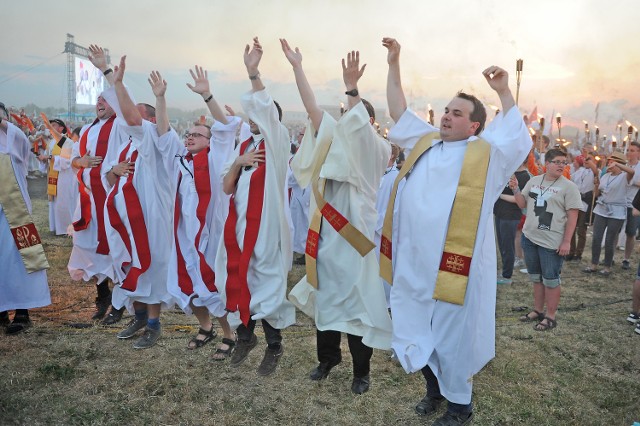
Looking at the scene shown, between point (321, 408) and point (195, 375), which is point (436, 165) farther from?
point (195, 375)

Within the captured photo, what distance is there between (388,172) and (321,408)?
129 inches

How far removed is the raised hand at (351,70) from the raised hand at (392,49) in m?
0.22

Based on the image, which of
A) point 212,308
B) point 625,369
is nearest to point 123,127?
point 212,308

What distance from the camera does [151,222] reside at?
496cm

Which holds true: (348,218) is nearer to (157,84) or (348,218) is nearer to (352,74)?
(352,74)

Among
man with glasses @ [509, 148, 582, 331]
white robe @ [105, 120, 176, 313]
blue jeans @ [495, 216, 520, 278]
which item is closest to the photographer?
white robe @ [105, 120, 176, 313]

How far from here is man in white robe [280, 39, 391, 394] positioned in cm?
364

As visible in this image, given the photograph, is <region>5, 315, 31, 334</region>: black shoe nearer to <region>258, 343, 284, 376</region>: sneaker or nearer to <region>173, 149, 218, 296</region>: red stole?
<region>173, 149, 218, 296</region>: red stole

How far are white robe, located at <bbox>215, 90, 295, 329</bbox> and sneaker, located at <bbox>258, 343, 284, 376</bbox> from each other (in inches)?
10.9

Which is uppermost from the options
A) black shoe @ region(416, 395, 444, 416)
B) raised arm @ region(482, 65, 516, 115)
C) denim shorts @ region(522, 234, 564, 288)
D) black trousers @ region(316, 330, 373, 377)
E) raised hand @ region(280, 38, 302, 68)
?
raised hand @ region(280, 38, 302, 68)

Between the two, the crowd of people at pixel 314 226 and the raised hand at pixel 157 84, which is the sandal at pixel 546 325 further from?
the raised hand at pixel 157 84

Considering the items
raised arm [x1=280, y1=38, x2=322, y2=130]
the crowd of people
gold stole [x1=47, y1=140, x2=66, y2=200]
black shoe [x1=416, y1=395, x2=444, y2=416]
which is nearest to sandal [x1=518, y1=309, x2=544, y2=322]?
the crowd of people

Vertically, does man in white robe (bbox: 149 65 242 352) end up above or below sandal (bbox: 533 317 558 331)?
above

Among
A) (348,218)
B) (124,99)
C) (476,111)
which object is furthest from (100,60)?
(476,111)
